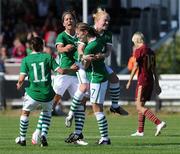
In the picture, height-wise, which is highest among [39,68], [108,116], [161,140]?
[39,68]

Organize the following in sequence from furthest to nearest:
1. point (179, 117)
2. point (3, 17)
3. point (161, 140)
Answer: point (3, 17) < point (179, 117) < point (161, 140)

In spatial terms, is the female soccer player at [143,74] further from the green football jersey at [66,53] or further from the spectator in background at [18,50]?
the spectator in background at [18,50]

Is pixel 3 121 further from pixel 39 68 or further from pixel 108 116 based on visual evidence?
pixel 39 68

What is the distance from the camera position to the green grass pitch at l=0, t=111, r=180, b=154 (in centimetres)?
1777

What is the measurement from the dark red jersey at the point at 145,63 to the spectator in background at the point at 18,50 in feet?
39.7

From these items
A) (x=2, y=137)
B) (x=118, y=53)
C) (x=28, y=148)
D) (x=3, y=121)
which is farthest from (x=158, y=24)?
(x=28, y=148)

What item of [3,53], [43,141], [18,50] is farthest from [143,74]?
[3,53]

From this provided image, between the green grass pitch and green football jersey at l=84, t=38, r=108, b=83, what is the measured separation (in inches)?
46.8

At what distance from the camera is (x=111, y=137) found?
20703 millimetres

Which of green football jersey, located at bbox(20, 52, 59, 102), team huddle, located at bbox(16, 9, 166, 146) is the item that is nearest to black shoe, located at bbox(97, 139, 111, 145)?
team huddle, located at bbox(16, 9, 166, 146)

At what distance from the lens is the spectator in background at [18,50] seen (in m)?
33.3

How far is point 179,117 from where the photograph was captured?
1101 inches

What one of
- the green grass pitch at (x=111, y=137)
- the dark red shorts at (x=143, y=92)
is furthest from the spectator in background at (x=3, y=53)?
the dark red shorts at (x=143, y=92)

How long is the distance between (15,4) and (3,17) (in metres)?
0.74
